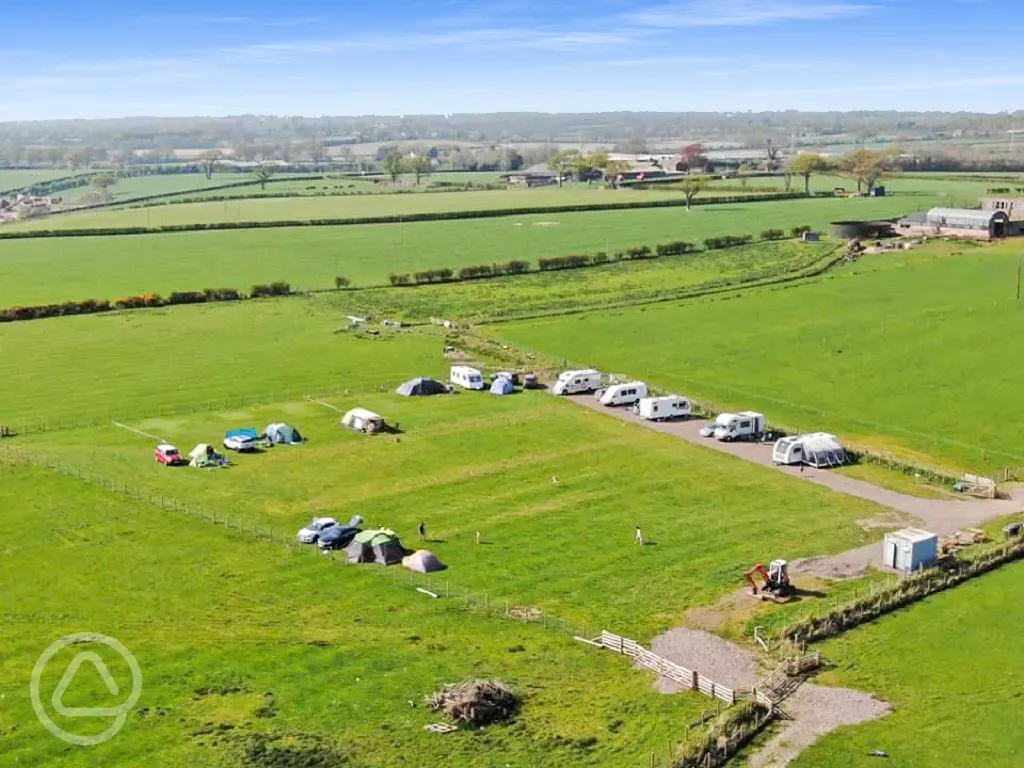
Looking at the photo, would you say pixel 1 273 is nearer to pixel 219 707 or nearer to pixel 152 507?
pixel 152 507

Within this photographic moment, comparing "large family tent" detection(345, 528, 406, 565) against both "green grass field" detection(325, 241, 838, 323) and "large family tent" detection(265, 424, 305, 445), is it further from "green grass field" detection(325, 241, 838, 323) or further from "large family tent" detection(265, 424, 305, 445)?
"green grass field" detection(325, 241, 838, 323)

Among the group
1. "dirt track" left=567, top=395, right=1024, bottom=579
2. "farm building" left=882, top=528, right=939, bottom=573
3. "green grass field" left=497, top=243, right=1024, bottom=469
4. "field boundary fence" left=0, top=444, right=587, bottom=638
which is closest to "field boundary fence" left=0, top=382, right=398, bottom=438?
"field boundary fence" left=0, top=444, right=587, bottom=638

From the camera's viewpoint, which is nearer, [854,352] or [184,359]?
[854,352]

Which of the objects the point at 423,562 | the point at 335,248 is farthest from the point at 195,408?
the point at 335,248

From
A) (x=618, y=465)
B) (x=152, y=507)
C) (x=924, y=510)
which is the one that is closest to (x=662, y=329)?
(x=618, y=465)

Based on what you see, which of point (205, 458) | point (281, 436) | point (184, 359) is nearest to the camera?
point (205, 458)

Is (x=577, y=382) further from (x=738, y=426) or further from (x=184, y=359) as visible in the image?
(x=184, y=359)
